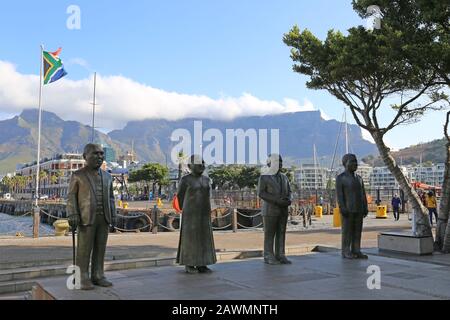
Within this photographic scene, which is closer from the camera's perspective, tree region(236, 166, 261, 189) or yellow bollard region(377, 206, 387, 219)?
yellow bollard region(377, 206, 387, 219)

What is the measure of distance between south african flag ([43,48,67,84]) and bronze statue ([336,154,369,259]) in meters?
22.0

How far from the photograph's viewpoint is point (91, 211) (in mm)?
6129

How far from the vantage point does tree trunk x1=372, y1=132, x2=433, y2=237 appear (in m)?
11.0

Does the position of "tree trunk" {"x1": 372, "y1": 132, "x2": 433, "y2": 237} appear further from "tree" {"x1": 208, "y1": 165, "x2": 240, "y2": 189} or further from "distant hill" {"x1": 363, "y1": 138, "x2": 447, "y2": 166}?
"distant hill" {"x1": 363, "y1": 138, "x2": 447, "y2": 166}

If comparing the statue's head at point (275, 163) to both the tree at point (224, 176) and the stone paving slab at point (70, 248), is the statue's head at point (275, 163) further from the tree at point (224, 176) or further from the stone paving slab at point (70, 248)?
the tree at point (224, 176)

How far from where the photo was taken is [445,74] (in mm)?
10750

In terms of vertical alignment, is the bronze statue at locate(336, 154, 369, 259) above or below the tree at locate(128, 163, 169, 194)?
below

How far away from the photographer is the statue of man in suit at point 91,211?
20.1 ft

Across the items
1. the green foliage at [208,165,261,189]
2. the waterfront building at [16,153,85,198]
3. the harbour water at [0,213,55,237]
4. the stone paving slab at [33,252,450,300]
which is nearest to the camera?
the stone paving slab at [33,252,450,300]

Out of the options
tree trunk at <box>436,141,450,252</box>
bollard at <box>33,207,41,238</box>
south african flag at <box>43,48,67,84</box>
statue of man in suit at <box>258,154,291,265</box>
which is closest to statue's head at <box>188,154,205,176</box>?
statue of man in suit at <box>258,154,291,265</box>

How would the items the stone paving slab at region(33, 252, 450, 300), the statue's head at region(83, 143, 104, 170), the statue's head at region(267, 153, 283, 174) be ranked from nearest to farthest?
the stone paving slab at region(33, 252, 450, 300), the statue's head at region(83, 143, 104, 170), the statue's head at region(267, 153, 283, 174)
